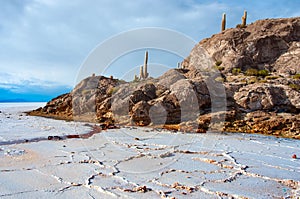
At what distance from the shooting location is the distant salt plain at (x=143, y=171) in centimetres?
314

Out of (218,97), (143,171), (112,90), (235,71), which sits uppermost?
(235,71)

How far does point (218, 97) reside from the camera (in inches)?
480

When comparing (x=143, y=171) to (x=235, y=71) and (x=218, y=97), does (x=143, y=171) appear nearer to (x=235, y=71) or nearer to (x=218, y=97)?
(x=218, y=97)

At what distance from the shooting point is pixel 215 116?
10.5 metres

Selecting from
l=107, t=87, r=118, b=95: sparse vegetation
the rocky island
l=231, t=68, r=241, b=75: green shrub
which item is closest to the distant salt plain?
the rocky island

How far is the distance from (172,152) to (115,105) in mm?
8295

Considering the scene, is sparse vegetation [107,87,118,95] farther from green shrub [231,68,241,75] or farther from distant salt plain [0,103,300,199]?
distant salt plain [0,103,300,199]

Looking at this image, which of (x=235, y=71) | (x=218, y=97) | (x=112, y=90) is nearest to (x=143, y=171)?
(x=218, y=97)

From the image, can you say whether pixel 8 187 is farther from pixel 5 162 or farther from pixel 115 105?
pixel 115 105

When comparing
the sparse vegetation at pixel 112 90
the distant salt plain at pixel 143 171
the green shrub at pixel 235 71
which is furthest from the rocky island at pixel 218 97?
the distant salt plain at pixel 143 171

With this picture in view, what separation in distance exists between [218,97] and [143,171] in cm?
900

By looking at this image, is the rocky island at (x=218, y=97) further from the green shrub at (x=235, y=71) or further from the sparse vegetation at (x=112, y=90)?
the sparse vegetation at (x=112, y=90)

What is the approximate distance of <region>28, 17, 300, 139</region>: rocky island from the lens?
10.5 meters

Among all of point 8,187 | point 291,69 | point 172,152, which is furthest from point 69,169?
point 291,69
